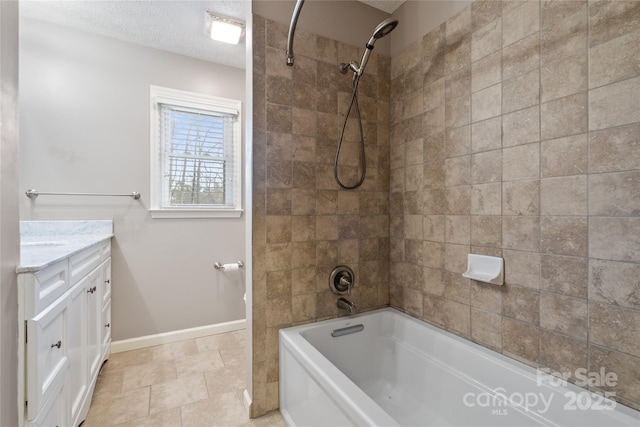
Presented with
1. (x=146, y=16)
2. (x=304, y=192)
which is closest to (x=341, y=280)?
(x=304, y=192)

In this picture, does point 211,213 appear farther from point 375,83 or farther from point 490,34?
point 490,34

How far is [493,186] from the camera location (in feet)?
4.20

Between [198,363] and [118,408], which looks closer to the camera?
[118,408]

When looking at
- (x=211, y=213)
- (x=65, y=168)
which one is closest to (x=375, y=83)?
(x=211, y=213)

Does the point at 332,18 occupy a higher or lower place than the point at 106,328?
higher

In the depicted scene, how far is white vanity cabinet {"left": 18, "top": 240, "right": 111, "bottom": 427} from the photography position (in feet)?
3.06

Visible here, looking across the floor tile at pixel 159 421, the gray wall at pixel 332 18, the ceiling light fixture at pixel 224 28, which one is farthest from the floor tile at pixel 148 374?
the ceiling light fixture at pixel 224 28

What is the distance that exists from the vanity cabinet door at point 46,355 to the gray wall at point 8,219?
0.12 ft

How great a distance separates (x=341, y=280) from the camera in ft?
5.57

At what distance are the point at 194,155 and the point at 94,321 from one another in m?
1.49

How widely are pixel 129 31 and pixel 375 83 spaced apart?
1.99 metres

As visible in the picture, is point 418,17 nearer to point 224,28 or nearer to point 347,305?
point 224,28

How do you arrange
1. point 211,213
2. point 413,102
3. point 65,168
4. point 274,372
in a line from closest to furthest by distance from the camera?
point 274,372 < point 413,102 < point 65,168 < point 211,213

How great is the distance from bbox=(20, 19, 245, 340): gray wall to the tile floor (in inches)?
11.2
